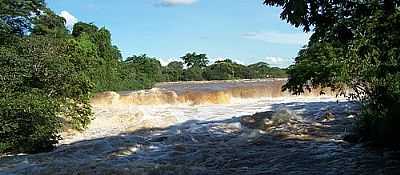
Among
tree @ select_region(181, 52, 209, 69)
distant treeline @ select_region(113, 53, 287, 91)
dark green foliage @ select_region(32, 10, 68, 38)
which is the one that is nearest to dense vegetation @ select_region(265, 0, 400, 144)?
dark green foliage @ select_region(32, 10, 68, 38)

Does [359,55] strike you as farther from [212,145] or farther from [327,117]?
[327,117]

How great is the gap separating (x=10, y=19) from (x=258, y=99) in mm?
18488

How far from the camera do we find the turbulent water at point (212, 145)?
13.0 metres

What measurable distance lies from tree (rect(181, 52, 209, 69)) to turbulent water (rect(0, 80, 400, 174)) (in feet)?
224

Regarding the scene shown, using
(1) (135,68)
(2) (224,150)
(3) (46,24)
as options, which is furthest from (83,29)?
(2) (224,150)

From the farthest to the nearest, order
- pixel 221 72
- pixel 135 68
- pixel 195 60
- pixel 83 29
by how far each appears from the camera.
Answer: pixel 195 60 → pixel 221 72 → pixel 135 68 → pixel 83 29

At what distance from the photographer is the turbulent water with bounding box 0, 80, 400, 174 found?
13.0 m

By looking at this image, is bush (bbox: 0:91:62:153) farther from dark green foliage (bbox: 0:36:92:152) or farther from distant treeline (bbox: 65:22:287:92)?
distant treeline (bbox: 65:22:287:92)

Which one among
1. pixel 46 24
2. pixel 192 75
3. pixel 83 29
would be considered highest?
pixel 83 29

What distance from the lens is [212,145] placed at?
17203 millimetres

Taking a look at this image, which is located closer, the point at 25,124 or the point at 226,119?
the point at 25,124

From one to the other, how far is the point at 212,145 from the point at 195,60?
8266 cm

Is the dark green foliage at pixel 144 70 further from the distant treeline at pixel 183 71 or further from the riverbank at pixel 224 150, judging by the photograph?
the riverbank at pixel 224 150

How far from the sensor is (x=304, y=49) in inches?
763
